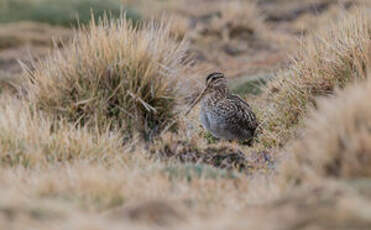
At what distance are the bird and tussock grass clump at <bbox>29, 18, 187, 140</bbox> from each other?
1.82ft

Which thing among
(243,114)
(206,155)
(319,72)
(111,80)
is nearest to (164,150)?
(206,155)

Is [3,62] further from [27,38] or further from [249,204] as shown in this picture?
[249,204]

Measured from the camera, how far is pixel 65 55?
768 centimetres

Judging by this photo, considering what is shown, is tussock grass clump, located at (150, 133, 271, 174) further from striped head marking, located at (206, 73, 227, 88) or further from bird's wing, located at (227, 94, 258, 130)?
striped head marking, located at (206, 73, 227, 88)

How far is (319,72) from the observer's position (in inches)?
307

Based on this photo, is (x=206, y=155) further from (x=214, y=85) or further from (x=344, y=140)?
(x=344, y=140)

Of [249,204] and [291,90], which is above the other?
[291,90]

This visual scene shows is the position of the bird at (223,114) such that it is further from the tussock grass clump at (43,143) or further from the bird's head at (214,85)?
the tussock grass clump at (43,143)

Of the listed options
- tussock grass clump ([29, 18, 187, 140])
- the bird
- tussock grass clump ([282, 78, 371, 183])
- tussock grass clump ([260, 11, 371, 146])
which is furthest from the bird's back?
tussock grass clump ([282, 78, 371, 183])

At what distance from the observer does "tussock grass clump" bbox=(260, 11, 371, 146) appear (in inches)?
293

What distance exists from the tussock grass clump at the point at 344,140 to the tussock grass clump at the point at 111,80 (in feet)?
8.38

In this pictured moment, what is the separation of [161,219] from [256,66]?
11.0 metres

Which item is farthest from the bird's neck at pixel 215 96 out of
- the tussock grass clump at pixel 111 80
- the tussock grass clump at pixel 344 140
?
the tussock grass clump at pixel 344 140

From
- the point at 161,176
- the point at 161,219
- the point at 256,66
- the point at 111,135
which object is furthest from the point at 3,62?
the point at 161,219
